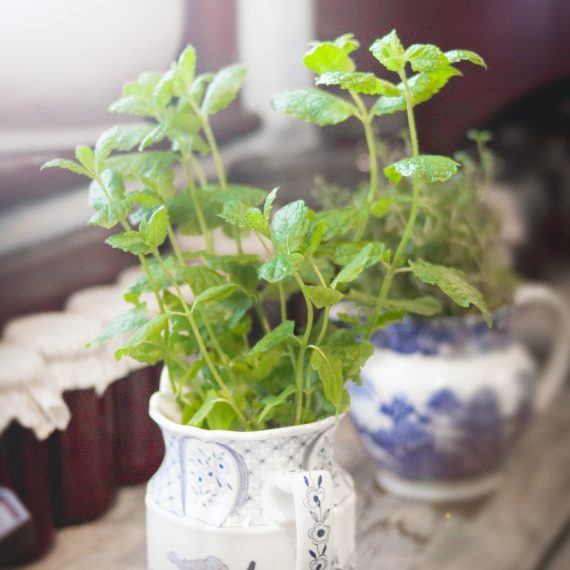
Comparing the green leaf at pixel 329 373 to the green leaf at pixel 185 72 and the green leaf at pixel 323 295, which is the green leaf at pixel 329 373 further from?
the green leaf at pixel 185 72

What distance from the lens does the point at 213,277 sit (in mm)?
540

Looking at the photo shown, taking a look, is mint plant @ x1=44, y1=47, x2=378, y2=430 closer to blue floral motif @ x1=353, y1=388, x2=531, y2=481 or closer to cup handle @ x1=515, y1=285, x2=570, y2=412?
blue floral motif @ x1=353, y1=388, x2=531, y2=481

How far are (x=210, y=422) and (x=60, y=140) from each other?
0.27m

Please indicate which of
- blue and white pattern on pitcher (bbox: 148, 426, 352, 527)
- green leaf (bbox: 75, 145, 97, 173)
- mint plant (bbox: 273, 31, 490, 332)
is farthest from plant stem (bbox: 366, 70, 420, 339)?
green leaf (bbox: 75, 145, 97, 173)

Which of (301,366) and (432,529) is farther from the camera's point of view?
(432,529)

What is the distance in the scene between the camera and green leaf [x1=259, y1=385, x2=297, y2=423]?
537 millimetres

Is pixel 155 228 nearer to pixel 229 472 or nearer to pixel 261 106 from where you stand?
pixel 229 472

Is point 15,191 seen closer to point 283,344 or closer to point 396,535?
point 283,344

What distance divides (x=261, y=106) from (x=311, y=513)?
485mm

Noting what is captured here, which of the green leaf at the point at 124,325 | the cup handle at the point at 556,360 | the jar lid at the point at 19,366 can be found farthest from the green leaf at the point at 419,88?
the cup handle at the point at 556,360

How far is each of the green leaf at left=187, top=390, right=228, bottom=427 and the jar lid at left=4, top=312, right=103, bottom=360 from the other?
0.45 feet

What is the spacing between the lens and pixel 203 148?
0.61 metres

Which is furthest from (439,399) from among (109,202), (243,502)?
(109,202)

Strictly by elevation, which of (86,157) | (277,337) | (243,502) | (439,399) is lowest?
(439,399)
